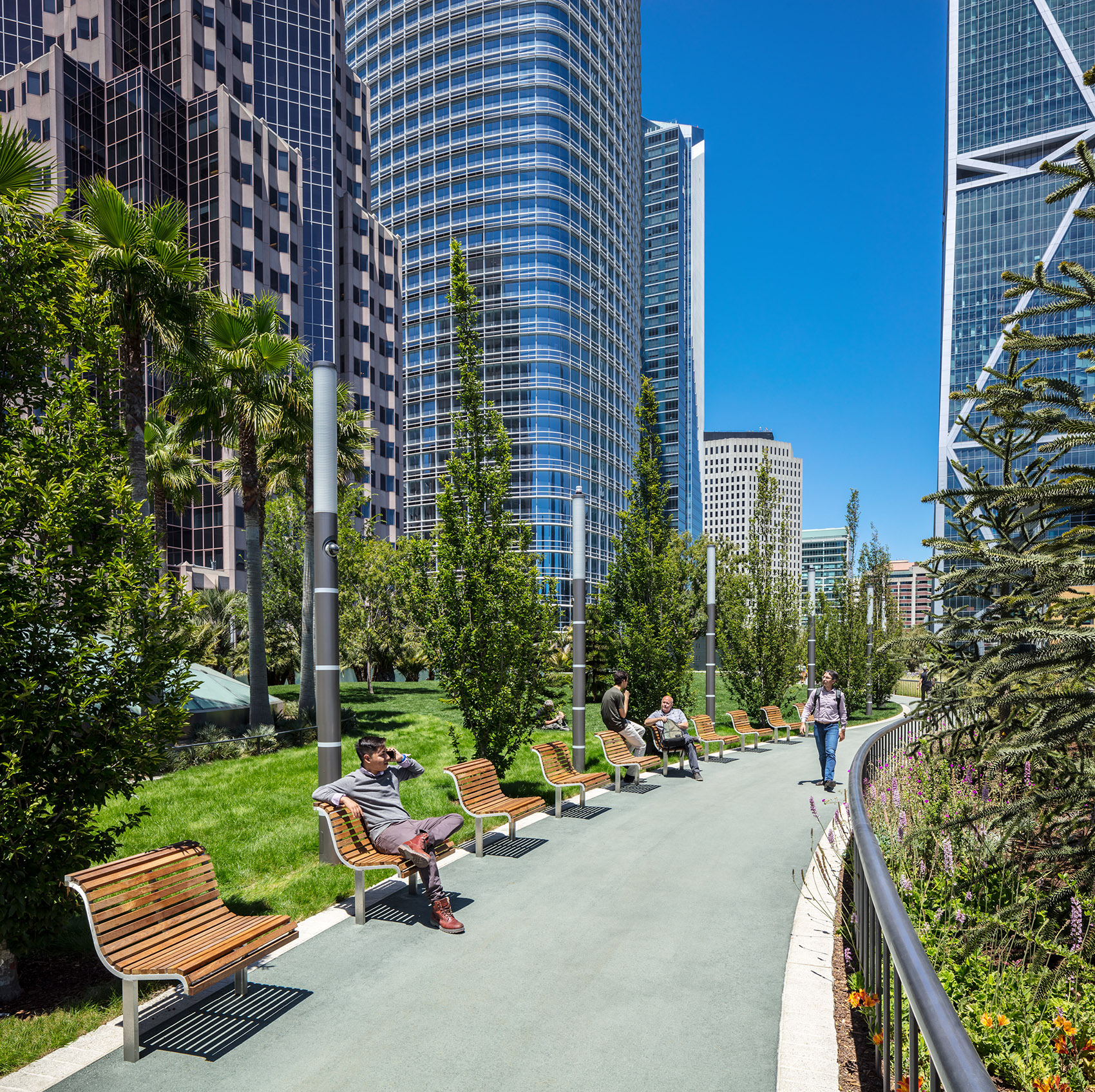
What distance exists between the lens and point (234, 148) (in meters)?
52.4

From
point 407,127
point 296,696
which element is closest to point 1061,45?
point 407,127

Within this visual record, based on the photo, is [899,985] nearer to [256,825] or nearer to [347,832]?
[347,832]

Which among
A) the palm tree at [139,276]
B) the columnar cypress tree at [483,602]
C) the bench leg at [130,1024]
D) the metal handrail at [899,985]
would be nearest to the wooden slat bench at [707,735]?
the columnar cypress tree at [483,602]

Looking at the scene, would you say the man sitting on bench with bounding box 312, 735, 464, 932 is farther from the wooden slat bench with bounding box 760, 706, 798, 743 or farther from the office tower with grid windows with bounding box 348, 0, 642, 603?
the office tower with grid windows with bounding box 348, 0, 642, 603

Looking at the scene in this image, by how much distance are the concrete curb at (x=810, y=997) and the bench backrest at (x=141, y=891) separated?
3.63m

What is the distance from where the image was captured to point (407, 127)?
70.8 meters

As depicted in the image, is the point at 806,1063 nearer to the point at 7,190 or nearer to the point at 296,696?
the point at 7,190

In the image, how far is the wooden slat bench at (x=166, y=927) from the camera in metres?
4.33

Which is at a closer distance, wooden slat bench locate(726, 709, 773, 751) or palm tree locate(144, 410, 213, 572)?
wooden slat bench locate(726, 709, 773, 751)

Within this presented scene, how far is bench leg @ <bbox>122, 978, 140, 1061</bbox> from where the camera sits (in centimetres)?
427

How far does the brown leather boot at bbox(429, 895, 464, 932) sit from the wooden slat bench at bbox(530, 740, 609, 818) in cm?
367

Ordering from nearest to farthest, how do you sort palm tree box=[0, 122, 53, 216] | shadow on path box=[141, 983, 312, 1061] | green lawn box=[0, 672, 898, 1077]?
shadow on path box=[141, 983, 312, 1061] < green lawn box=[0, 672, 898, 1077] < palm tree box=[0, 122, 53, 216]

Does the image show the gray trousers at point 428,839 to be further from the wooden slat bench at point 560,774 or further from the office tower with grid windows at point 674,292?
the office tower with grid windows at point 674,292

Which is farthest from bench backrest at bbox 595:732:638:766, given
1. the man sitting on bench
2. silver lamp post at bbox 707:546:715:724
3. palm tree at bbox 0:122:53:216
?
palm tree at bbox 0:122:53:216
